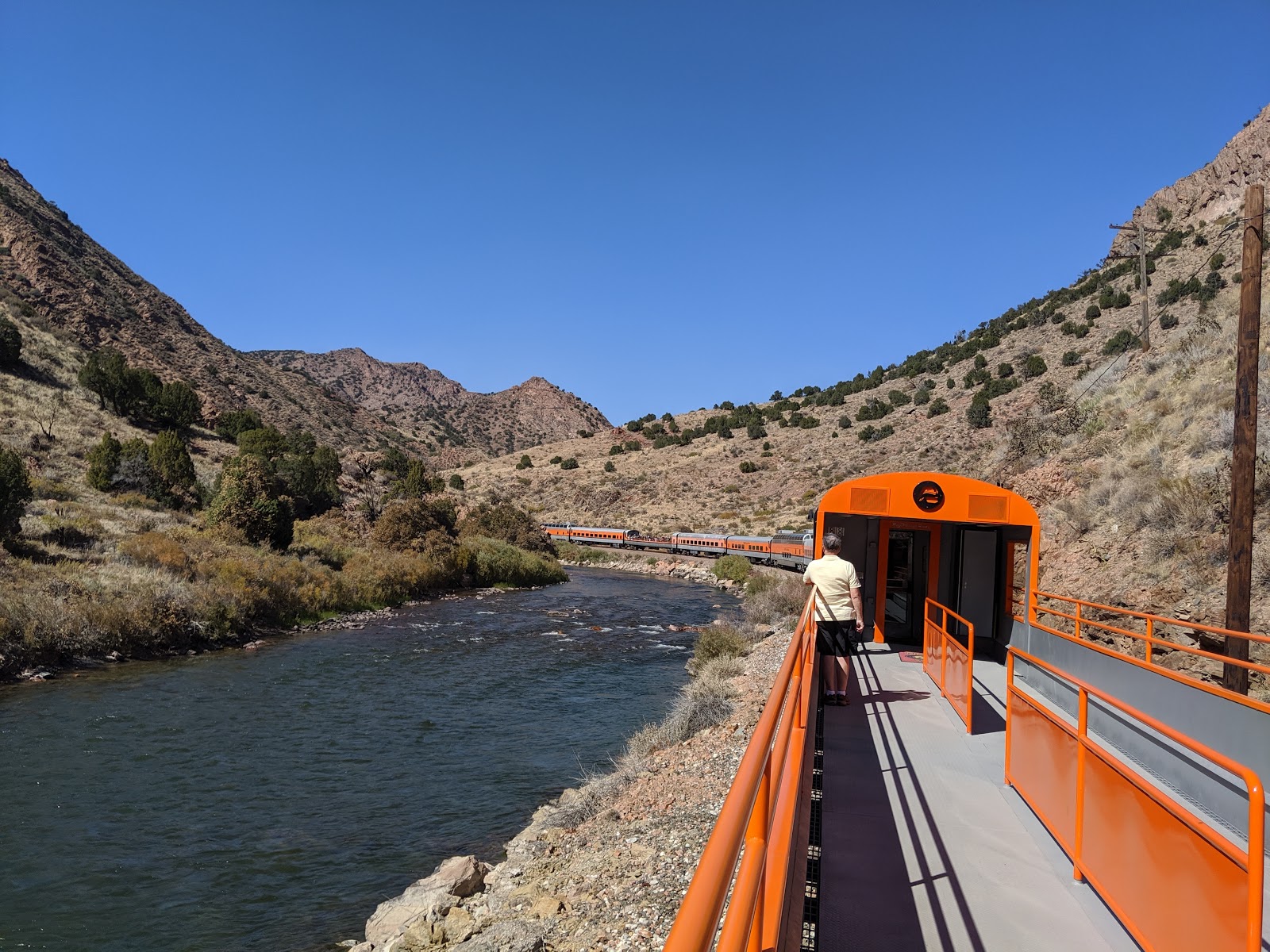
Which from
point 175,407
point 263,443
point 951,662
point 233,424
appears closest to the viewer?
point 951,662

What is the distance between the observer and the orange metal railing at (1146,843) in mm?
3330

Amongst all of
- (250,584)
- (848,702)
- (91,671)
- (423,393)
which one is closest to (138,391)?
(250,584)

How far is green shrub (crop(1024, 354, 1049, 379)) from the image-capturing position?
192 ft

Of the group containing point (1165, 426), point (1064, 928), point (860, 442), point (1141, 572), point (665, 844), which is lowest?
point (665, 844)

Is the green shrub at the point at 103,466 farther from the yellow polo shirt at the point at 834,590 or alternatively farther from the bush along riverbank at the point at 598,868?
the yellow polo shirt at the point at 834,590

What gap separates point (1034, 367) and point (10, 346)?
204 feet

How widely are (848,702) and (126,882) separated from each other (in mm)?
8234

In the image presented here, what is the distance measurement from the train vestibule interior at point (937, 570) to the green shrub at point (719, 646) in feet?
18.6

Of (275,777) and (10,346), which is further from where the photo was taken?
(10,346)

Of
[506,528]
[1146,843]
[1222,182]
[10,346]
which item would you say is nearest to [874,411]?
[1222,182]

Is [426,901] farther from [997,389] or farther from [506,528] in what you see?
[997,389]

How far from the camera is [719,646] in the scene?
2088 cm

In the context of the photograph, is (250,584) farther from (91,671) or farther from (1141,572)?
(1141,572)

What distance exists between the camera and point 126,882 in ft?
28.8
